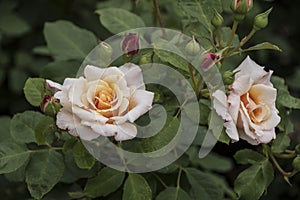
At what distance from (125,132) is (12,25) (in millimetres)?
1307

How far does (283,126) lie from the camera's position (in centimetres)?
158

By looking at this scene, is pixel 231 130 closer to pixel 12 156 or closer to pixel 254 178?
pixel 254 178

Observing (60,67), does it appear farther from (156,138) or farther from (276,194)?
(276,194)

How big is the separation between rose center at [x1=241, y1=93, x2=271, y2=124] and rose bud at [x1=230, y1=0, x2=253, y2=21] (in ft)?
0.57

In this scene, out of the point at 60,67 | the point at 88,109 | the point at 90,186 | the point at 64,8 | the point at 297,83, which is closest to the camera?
the point at 88,109

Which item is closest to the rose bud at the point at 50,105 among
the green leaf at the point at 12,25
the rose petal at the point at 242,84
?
the rose petal at the point at 242,84

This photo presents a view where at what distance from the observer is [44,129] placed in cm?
142

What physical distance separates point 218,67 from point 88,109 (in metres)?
0.29

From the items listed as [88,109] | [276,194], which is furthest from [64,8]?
[88,109]

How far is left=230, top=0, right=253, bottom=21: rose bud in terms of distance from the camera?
1.37 meters

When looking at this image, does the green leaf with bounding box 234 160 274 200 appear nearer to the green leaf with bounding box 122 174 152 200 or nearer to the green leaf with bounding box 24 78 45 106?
the green leaf with bounding box 122 174 152 200

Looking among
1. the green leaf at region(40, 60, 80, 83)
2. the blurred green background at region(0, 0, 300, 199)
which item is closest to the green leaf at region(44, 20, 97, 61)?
the green leaf at region(40, 60, 80, 83)

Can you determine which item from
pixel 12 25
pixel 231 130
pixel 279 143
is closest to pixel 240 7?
pixel 231 130

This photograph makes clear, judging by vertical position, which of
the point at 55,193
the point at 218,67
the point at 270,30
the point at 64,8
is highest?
the point at 218,67
